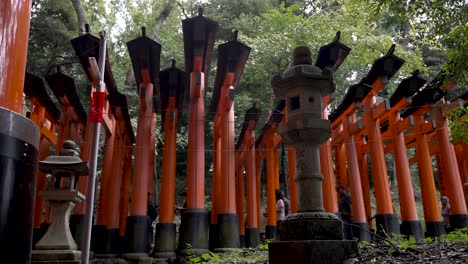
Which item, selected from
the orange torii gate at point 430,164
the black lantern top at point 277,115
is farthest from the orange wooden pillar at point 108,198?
the orange torii gate at point 430,164

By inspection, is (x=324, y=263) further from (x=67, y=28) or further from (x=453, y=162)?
(x=67, y=28)

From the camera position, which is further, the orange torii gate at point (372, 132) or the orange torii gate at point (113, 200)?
the orange torii gate at point (113, 200)

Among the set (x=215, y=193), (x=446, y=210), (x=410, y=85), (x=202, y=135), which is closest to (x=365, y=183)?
(x=446, y=210)

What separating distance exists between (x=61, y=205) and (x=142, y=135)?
286 centimetres

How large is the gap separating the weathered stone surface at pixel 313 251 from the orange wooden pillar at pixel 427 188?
22.3 feet

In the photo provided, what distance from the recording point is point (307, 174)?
518cm

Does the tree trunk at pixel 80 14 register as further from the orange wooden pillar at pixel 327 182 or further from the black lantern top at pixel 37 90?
the orange wooden pillar at pixel 327 182

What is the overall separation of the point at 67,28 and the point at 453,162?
50.4ft

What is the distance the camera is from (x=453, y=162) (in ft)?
36.0

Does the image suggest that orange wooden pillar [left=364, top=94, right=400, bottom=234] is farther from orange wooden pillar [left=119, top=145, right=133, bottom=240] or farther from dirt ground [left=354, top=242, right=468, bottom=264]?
orange wooden pillar [left=119, top=145, right=133, bottom=240]

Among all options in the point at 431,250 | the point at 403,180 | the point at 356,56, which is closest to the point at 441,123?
the point at 403,180

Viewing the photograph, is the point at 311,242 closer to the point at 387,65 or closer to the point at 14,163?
the point at 14,163

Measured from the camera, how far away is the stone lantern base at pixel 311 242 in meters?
4.62

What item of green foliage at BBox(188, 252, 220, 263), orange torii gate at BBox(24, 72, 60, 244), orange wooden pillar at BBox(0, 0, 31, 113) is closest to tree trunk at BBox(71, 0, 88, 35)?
orange torii gate at BBox(24, 72, 60, 244)
